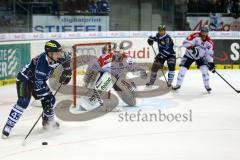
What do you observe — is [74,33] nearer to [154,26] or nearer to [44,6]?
[44,6]

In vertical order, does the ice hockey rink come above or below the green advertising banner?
below

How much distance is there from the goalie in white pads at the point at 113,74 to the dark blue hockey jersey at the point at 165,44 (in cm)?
213

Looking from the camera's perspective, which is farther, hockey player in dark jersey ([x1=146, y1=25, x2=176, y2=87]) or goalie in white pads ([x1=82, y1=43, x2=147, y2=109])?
hockey player in dark jersey ([x1=146, y1=25, x2=176, y2=87])

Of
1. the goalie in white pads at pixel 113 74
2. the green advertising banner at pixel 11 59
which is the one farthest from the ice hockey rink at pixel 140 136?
the green advertising banner at pixel 11 59

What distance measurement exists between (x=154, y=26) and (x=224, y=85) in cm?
383

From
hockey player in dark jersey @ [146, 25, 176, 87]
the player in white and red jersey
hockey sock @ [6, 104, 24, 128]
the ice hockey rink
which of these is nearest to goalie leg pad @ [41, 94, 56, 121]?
the ice hockey rink

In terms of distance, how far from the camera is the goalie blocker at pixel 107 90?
920 cm

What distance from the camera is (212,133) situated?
795 cm

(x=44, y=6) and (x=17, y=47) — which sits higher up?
(x=44, y=6)

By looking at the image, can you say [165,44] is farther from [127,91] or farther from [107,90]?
[107,90]

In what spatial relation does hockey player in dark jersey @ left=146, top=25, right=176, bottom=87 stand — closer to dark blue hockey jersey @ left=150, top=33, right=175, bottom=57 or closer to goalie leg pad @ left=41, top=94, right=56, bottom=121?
dark blue hockey jersey @ left=150, top=33, right=175, bottom=57

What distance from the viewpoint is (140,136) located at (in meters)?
7.75

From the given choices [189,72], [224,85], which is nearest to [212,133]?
[224,85]

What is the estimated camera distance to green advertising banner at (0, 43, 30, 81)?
12344 mm
